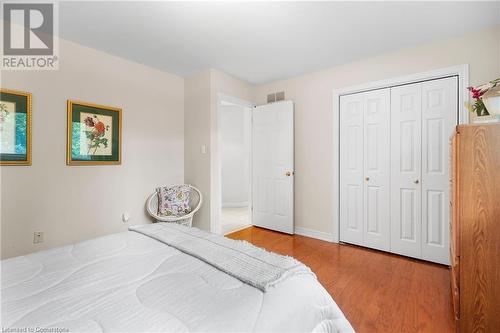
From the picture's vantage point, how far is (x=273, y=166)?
3807 millimetres

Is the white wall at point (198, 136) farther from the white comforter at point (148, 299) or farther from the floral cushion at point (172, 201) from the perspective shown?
the white comforter at point (148, 299)

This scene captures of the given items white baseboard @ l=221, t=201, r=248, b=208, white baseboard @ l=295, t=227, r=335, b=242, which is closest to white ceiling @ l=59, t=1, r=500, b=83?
white baseboard @ l=295, t=227, r=335, b=242

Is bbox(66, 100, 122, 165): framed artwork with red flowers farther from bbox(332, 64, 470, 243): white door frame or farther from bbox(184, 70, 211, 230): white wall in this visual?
bbox(332, 64, 470, 243): white door frame

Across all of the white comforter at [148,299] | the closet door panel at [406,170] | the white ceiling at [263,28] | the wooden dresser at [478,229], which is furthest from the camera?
the closet door panel at [406,170]

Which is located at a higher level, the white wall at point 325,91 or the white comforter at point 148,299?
the white wall at point 325,91

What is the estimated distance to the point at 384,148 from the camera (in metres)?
2.86

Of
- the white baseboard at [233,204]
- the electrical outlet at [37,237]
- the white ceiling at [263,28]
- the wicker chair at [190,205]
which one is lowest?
the white baseboard at [233,204]

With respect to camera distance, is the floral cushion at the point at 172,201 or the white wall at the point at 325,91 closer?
the white wall at the point at 325,91

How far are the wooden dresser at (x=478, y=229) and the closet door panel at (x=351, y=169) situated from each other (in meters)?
1.54

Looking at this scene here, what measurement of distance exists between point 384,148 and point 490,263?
167 cm

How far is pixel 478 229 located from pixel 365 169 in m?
1.61

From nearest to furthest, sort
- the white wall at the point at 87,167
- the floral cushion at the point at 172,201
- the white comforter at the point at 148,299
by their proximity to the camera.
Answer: the white comforter at the point at 148,299
the white wall at the point at 87,167
the floral cushion at the point at 172,201

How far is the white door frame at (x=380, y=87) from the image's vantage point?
2.36 m

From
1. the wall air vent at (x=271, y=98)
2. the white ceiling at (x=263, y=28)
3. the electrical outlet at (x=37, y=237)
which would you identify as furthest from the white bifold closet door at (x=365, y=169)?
the electrical outlet at (x=37, y=237)
